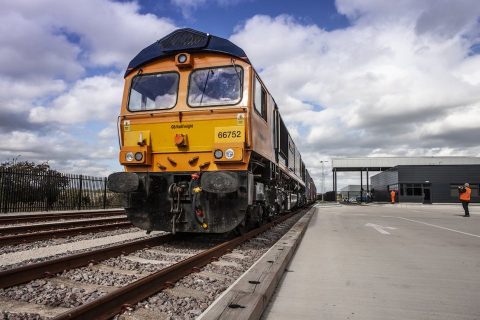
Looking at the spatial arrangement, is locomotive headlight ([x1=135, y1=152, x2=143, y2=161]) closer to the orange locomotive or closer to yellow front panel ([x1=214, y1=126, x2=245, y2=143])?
the orange locomotive

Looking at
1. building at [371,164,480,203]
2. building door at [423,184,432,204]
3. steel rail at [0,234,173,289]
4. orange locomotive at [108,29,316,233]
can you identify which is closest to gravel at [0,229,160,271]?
steel rail at [0,234,173,289]

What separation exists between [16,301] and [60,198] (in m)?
16.7

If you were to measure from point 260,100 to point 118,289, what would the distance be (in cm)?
511

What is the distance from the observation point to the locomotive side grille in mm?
7176

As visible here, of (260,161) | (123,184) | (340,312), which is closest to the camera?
(340,312)

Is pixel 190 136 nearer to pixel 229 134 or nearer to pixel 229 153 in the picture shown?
pixel 229 134

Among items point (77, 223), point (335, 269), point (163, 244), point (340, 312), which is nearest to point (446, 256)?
point (335, 269)

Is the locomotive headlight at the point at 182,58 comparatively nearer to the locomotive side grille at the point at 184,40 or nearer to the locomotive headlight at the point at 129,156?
the locomotive side grille at the point at 184,40

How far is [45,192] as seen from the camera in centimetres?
1759

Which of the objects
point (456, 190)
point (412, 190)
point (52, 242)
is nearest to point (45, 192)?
point (52, 242)

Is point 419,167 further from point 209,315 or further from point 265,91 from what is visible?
point 209,315

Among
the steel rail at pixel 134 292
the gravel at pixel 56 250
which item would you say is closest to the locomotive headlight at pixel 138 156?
the gravel at pixel 56 250

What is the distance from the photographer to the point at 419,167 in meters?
52.1

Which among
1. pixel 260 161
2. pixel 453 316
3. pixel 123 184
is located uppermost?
pixel 260 161
